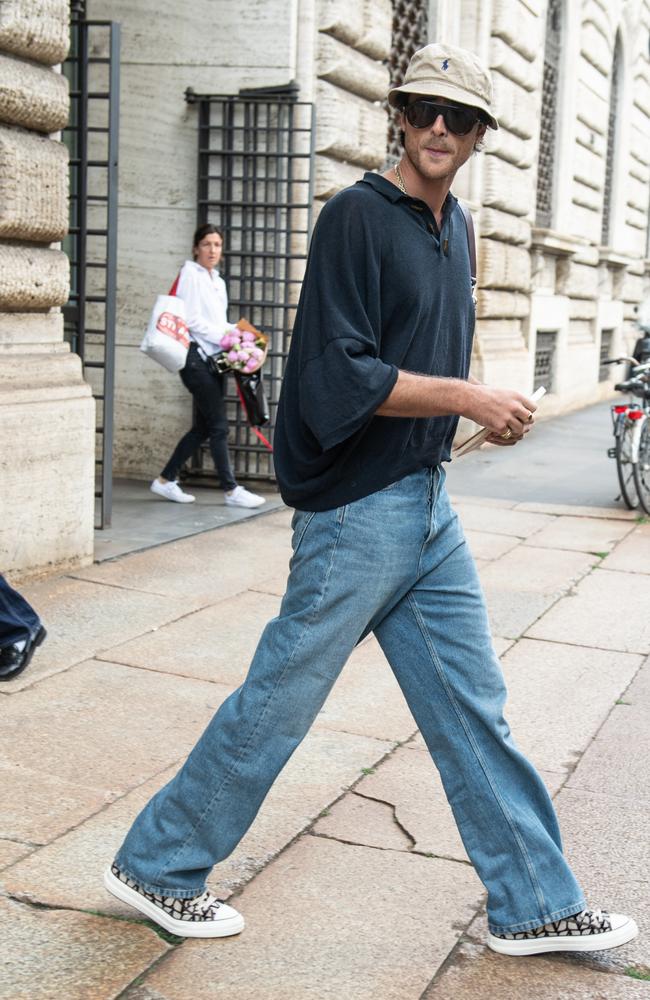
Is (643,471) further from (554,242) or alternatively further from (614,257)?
(614,257)

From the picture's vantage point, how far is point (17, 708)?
4.18 m

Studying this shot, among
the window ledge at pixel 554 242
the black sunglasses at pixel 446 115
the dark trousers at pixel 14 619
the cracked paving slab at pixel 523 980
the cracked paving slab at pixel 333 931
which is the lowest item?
the cracked paving slab at pixel 523 980

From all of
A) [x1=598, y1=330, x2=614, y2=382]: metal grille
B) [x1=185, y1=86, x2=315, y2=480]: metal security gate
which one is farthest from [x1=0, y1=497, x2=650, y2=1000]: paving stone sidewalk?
[x1=598, y1=330, x2=614, y2=382]: metal grille

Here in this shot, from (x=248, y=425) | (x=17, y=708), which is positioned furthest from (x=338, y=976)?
(x=248, y=425)

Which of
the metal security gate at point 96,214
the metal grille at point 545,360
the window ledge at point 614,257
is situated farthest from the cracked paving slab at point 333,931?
the window ledge at point 614,257

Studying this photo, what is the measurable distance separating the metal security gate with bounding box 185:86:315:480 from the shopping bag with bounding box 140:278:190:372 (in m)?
0.89

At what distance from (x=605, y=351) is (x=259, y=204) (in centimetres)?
1132

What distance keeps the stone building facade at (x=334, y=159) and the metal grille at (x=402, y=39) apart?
0.08 feet

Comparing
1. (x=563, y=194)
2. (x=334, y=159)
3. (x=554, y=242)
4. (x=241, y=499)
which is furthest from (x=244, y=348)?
(x=563, y=194)

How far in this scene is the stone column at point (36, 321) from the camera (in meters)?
5.56

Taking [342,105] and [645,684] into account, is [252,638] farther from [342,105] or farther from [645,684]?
[342,105]

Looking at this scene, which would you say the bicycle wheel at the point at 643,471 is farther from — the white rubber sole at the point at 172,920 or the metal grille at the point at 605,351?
the metal grille at the point at 605,351

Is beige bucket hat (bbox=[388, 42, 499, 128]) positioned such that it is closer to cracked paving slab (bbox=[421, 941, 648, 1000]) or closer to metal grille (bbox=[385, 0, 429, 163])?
cracked paving slab (bbox=[421, 941, 648, 1000])

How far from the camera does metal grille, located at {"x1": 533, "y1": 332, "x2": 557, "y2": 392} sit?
48.5 ft
